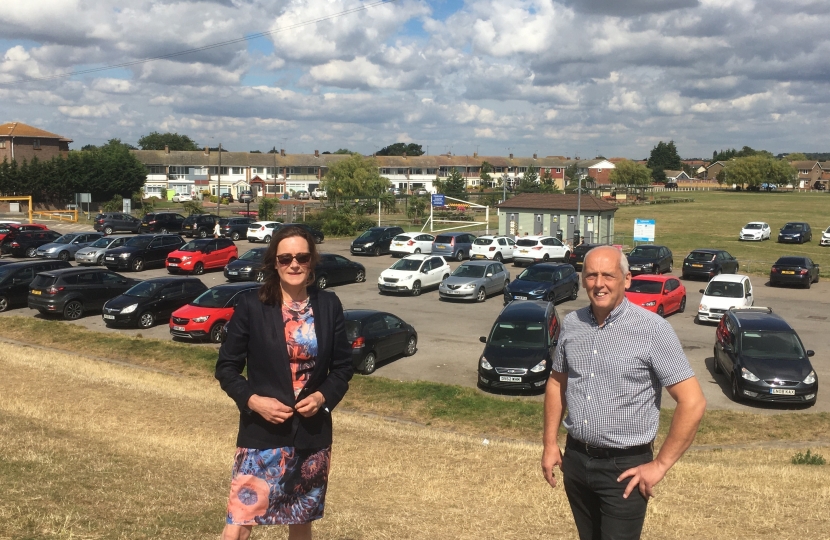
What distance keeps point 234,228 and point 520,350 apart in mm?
36112

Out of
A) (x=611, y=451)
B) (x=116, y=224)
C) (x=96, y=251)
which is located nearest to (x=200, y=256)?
(x=96, y=251)

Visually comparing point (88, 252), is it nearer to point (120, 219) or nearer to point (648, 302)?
point (120, 219)

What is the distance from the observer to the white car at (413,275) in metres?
32.3

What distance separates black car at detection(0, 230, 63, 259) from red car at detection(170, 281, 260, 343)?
22.4 metres

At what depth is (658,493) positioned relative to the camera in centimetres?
889

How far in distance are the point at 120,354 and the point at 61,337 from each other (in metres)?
3.22

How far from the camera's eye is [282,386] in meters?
4.43

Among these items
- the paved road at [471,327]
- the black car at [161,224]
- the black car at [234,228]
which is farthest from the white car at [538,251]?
the black car at [161,224]

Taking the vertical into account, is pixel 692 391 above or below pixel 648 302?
above

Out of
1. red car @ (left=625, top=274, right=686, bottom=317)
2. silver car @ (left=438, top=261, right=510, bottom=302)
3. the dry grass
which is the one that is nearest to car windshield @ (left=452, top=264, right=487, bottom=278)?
silver car @ (left=438, top=261, right=510, bottom=302)

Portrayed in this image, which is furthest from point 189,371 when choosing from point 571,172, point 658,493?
point 571,172

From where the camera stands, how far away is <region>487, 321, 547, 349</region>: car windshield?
19.1 metres

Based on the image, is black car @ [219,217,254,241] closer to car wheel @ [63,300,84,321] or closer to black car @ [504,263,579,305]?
car wheel @ [63,300,84,321]

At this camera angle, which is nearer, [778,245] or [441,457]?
[441,457]
